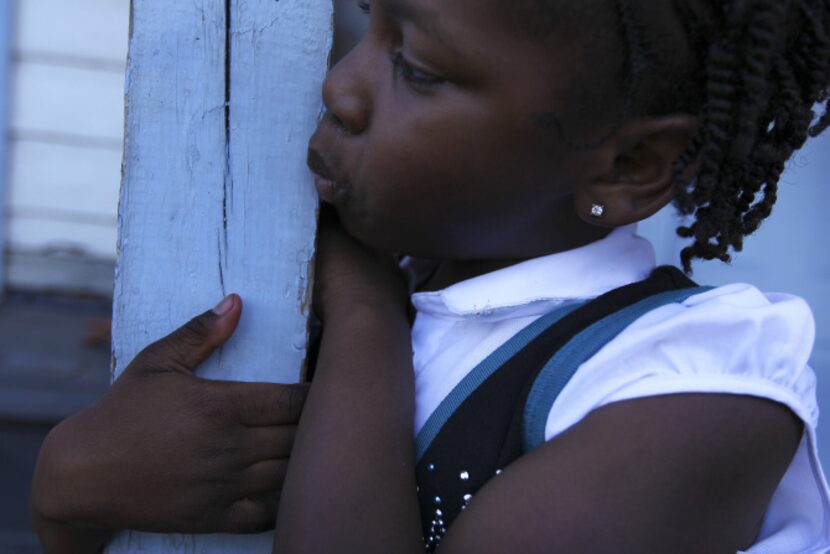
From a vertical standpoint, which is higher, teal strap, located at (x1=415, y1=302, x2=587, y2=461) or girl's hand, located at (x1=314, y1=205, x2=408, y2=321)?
girl's hand, located at (x1=314, y1=205, x2=408, y2=321)

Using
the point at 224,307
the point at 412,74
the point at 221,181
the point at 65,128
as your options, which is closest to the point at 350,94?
the point at 412,74

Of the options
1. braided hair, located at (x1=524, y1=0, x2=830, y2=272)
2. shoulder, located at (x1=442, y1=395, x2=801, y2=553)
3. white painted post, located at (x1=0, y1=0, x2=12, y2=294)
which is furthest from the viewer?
white painted post, located at (x1=0, y1=0, x2=12, y2=294)

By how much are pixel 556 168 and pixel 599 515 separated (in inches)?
18.6

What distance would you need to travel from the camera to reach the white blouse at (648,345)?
44.9 inches

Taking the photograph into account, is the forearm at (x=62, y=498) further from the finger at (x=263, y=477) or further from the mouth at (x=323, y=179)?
the mouth at (x=323, y=179)

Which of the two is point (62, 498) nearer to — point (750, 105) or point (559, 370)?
point (559, 370)

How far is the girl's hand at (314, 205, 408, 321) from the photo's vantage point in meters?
1.34

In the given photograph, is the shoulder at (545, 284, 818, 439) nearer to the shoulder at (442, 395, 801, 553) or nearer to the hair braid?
the shoulder at (442, 395, 801, 553)

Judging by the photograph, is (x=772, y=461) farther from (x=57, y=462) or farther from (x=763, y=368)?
(x=57, y=462)

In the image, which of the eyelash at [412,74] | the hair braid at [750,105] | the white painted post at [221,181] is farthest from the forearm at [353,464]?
the hair braid at [750,105]

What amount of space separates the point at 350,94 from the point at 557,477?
0.56 m

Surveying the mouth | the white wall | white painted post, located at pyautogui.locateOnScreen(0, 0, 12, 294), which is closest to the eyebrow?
the mouth

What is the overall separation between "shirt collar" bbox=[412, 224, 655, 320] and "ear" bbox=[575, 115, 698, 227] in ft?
0.22

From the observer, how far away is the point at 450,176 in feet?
4.03
